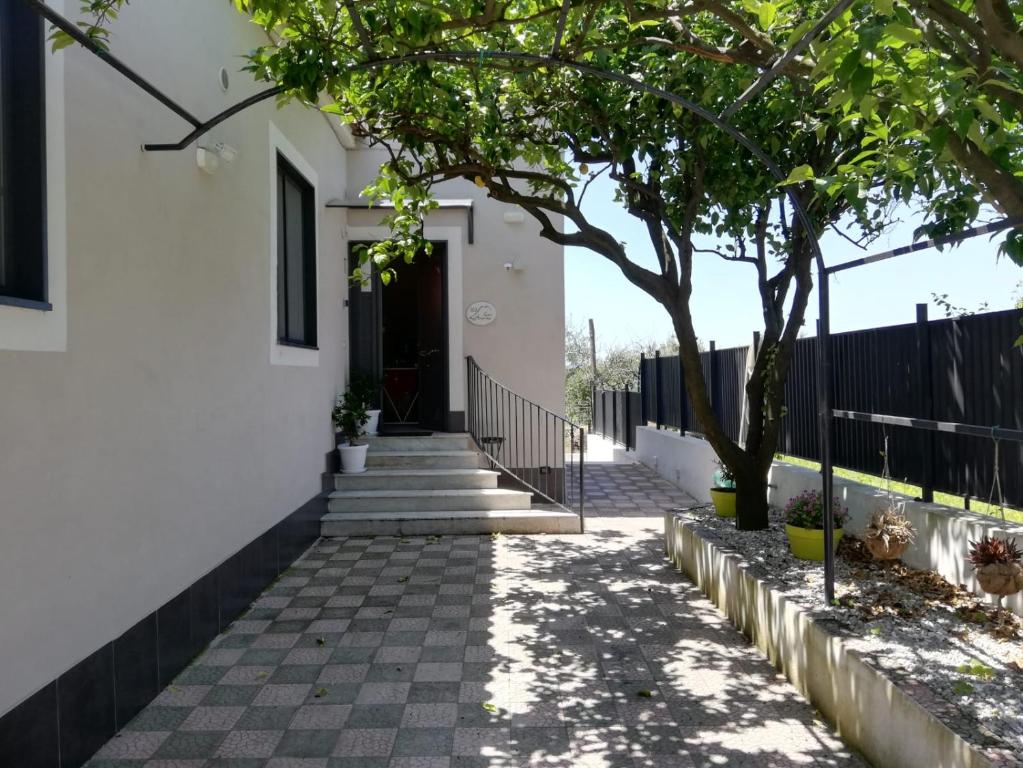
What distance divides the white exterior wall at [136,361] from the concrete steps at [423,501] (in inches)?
59.8

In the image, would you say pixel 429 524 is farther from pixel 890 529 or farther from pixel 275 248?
pixel 890 529

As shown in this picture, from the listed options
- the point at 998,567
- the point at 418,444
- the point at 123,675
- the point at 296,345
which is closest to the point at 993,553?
the point at 998,567

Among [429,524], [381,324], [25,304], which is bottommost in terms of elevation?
[429,524]

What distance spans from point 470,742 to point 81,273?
227cm

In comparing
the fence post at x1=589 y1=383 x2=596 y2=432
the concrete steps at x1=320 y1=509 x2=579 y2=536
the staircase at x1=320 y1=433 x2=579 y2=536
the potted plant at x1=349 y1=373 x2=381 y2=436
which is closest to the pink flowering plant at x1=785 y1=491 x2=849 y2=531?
the staircase at x1=320 y1=433 x2=579 y2=536

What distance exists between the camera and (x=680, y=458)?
9039 millimetres

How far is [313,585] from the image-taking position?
4738 millimetres

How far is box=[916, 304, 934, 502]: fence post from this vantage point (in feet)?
13.3

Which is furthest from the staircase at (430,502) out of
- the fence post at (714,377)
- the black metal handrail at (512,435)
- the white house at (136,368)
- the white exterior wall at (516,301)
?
the fence post at (714,377)

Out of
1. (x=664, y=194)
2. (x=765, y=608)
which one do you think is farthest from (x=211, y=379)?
(x=664, y=194)

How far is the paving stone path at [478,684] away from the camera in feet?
8.55

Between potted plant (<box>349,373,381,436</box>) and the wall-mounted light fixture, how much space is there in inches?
134

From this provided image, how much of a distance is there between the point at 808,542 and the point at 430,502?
133 inches

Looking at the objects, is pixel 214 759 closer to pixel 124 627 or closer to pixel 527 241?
pixel 124 627
